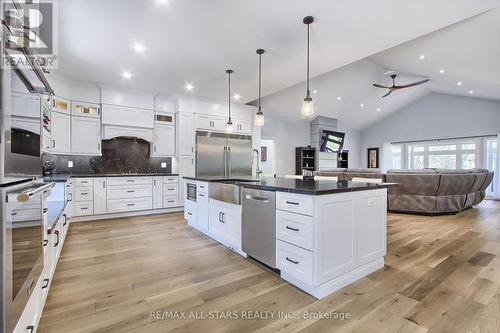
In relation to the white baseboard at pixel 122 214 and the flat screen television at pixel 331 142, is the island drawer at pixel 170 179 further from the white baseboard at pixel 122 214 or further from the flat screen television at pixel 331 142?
the flat screen television at pixel 331 142

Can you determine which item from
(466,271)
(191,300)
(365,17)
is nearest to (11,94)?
(191,300)

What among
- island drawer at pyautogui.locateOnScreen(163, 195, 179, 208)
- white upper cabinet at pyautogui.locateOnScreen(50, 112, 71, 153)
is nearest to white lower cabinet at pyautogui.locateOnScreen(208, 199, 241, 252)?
island drawer at pyautogui.locateOnScreen(163, 195, 179, 208)

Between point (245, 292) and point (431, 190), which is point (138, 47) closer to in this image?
point (245, 292)

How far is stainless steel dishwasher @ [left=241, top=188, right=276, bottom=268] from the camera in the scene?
2.23 m

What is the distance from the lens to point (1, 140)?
2.89 feet

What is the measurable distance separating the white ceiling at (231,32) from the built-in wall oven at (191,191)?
1998mm

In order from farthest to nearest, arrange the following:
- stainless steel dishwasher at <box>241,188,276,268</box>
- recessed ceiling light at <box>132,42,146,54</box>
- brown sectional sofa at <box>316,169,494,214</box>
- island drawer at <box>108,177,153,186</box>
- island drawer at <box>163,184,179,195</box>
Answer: island drawer at <box>163,184,179,195</box> → brown sectional sofa at <box>316,169,494,214</box> → island drawer at <box>108,177,153,186</box> → recessed ceiling light at <box>132,42,146,54</box> → stainless steel dishwasher at <box>241,188,276,268</box>

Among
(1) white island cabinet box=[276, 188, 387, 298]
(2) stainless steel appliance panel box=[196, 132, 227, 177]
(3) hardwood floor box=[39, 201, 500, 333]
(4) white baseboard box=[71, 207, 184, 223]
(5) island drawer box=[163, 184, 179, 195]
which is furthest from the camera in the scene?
(2) stainless steel appliance panel box=[196, 132, 227, 177]

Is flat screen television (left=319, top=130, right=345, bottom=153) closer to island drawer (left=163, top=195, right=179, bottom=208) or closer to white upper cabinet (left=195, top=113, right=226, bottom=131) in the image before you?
white upper cabinet (left=195, top=113, right=226, bottom=131)

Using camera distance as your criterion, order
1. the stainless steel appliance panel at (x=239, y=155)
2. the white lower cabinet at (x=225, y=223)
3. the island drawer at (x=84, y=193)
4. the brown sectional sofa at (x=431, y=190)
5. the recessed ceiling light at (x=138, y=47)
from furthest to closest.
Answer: the stainless steel appliance panel at (x=239, y=155), the brown sectional sofa at (x=431, y=190), the island drawer at (x=84, y=193), the recessed ceiling light at (x=138, y=47), the white lower cabinet at (x=225, y=223)

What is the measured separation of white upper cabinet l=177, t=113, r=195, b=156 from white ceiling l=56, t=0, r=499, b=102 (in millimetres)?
1353

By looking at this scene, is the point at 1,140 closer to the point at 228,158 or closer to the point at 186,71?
the point at 186,71

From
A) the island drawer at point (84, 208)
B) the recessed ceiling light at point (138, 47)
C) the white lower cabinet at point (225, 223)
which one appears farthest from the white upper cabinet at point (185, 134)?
the white lower cabinet at point (225, 223)

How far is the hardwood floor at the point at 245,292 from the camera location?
5.18ft
